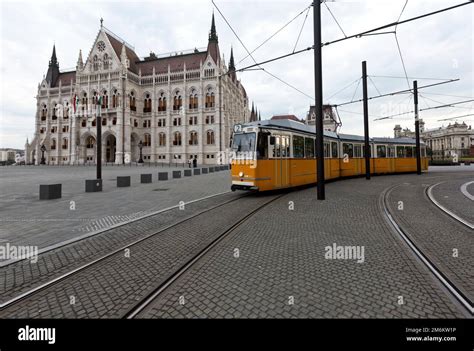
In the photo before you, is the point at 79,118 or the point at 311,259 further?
the point at 79,118

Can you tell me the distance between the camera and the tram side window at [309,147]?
1196 cm

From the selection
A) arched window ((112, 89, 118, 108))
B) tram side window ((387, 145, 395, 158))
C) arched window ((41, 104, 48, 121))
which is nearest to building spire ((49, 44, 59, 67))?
arched window ((41, 104, 48, 121))

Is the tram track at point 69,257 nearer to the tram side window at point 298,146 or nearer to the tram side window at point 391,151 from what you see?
the tram side window at point 298,146

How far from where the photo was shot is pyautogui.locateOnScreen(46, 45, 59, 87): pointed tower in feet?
233

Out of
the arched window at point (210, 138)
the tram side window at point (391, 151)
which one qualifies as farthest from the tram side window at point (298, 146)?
the arched window at point (210, 138)

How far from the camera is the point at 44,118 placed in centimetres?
6756

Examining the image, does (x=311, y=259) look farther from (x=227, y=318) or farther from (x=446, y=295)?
(x=227, y=318)

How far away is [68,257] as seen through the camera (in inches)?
157

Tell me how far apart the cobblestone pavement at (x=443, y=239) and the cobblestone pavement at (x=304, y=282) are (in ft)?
1.05

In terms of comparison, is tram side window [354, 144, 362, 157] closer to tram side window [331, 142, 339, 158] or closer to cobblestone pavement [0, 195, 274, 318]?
tram side window [331, 142, 339, 158]

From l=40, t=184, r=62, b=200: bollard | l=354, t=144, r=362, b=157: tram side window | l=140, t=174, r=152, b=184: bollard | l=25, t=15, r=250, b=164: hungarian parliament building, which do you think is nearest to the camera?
l=40, t=184, r=62, b=200: bollard

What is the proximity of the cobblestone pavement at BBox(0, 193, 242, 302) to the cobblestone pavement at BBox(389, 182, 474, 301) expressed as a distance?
5430 mm

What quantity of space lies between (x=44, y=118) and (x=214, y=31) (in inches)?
2227
